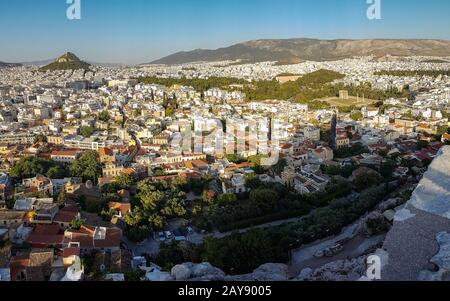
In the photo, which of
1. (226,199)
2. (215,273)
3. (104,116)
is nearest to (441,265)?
(215,273)

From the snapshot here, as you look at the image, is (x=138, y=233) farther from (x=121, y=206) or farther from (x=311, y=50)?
(x=311, y=50)

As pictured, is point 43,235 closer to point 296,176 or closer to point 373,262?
point 373,262

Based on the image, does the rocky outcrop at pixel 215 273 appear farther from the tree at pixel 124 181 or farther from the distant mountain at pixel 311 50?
the distant mountain at pixel 311 50

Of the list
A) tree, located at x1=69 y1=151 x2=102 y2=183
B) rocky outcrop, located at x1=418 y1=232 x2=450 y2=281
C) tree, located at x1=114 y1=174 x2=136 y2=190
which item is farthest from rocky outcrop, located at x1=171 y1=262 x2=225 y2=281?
tree, located at x1=69 y1=151 x2=102 y2=183

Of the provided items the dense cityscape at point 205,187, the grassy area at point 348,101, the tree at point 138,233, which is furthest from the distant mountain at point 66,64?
the tree at point 138,233

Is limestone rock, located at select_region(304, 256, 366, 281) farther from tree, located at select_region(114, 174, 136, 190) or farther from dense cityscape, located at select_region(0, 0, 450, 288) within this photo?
tree, located at select_region(114, 174, 136, 190)

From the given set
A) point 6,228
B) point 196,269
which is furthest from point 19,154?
point 196,269
